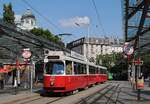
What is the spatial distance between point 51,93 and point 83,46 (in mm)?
120129

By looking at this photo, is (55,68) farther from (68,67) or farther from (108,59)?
(108,59)

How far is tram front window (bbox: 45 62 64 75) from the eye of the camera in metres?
30.6

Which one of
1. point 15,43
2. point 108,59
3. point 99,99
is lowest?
point 99,99

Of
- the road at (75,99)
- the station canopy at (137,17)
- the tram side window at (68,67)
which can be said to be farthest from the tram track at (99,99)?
the station canopy at (137,17)

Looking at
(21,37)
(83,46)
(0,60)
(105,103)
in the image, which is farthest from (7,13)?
(83,46)

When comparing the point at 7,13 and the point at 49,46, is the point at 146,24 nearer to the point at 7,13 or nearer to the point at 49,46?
the point at 49,46

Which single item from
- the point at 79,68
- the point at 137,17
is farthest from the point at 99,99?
the point at 79,68

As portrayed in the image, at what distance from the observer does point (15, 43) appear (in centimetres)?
4403

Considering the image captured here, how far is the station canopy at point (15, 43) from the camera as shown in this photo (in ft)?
123

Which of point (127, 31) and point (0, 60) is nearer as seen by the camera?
point (127, 31)

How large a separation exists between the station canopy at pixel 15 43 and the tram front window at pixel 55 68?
20.2 feet

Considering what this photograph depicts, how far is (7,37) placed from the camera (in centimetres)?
4038

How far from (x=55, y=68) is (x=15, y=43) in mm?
14265

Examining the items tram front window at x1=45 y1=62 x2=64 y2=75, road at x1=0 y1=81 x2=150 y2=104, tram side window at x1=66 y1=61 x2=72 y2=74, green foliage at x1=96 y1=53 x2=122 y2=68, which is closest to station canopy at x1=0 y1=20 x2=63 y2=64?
tram front window at x1=45 y1=62 x2=64 y2=75
